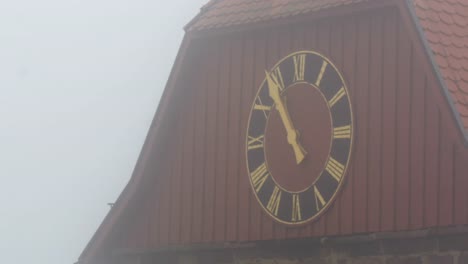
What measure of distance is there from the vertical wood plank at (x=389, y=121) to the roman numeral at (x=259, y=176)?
5.68 ft

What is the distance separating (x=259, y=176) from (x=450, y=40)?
107 inches

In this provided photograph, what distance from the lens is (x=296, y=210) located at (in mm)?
20297

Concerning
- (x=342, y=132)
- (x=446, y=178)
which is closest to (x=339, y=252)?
(x=342, y=132)

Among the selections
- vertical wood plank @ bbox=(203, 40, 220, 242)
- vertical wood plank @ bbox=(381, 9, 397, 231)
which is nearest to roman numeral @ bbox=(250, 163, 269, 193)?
vertical wood plank @ bbox=(203, 40, 220, 242)

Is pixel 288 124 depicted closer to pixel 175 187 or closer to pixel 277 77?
pixel 277 77

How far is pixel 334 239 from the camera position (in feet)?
65.1

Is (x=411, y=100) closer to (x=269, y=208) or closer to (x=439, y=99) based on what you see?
(x=439, y=99)

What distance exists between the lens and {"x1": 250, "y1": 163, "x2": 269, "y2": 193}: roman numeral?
20.7 metres

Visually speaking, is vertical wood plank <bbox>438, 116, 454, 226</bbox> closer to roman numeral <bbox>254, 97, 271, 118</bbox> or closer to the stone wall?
the stone wall

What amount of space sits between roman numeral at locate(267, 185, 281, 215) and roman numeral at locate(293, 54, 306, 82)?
45.2 inches

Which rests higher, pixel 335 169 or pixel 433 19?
pixel 433 19

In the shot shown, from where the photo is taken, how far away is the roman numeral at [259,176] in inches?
816

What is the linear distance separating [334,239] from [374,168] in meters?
0.87

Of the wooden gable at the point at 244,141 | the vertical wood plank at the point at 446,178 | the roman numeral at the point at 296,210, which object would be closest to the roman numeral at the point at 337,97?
the wooden gable at the point at 244,141
